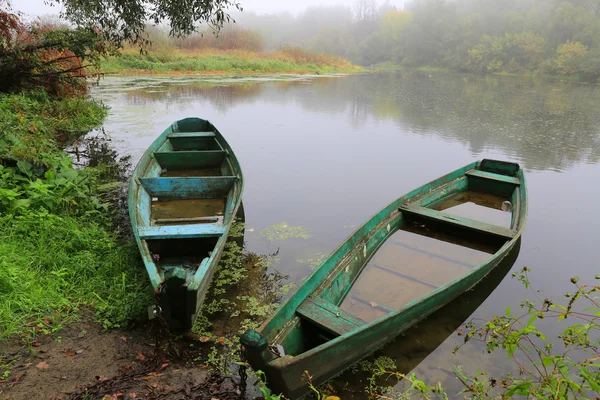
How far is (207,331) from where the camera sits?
3.07 meters

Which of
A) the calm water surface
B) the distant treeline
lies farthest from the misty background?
the calm water surface

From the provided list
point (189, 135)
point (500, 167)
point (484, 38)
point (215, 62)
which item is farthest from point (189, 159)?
point (484, 38)

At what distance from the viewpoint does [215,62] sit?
2584 centimetres

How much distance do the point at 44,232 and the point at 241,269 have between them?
191cm

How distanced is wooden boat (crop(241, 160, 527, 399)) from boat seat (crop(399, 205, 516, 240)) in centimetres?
1

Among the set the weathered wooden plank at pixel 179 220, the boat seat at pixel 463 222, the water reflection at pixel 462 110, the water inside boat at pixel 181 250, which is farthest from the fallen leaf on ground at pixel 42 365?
the water reflection at pixel 462 110

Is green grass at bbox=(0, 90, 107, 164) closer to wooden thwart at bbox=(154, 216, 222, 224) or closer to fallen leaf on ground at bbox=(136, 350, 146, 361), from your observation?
wooden thwart at bbox=(154, 216, 222, 224)

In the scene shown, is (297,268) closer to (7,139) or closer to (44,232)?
(44,232)

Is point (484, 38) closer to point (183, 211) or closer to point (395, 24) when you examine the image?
point (395, 24)

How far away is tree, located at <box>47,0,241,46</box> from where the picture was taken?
6.39m

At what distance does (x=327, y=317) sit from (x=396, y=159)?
5.98 metres

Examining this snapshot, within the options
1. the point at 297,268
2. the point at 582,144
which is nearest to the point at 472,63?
the point at 582,144

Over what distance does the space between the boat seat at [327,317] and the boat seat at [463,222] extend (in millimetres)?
2164

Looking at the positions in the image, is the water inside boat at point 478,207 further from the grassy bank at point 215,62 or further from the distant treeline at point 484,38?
the distant treeline at point 484,38
